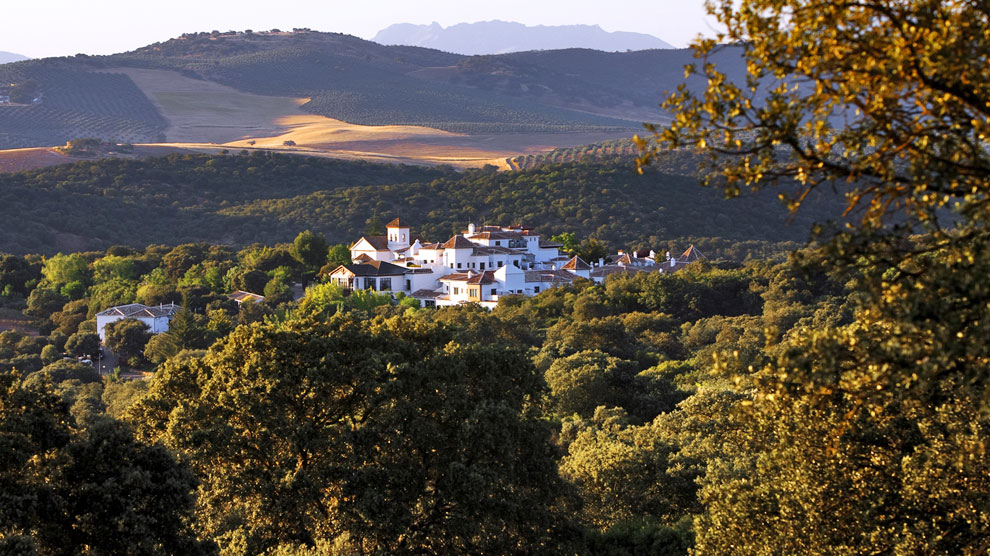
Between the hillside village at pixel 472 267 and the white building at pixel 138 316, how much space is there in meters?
11.7

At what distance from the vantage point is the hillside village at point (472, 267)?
64.6 m

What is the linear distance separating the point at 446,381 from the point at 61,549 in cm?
671

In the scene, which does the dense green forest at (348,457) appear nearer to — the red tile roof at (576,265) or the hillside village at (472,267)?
the hillside village at (472,267)

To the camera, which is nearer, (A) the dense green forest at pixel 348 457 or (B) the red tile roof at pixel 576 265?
(A) the dense green forest at pixel 348 457

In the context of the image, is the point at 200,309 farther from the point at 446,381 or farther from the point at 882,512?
the point at 882,512

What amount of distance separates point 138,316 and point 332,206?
2206 inches

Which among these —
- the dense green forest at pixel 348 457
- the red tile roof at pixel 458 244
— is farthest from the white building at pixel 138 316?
the dense green forest at pixel 348 457

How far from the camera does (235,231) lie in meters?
104

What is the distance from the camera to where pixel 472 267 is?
2768 inches

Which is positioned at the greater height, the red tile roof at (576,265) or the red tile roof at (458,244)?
the red tile roof at (458,244)

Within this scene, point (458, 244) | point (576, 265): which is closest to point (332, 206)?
point (458, 244)

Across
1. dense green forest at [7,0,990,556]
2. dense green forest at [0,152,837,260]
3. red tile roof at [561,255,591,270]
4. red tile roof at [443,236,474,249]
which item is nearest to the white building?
red tile roof at [443,236,474,249]

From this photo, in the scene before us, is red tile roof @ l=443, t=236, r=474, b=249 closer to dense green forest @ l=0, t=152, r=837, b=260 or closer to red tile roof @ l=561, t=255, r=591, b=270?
red tile roof @ l=561, t=255, r=591, b=270

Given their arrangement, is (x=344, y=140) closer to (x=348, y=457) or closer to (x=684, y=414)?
(x=684, y=414)
